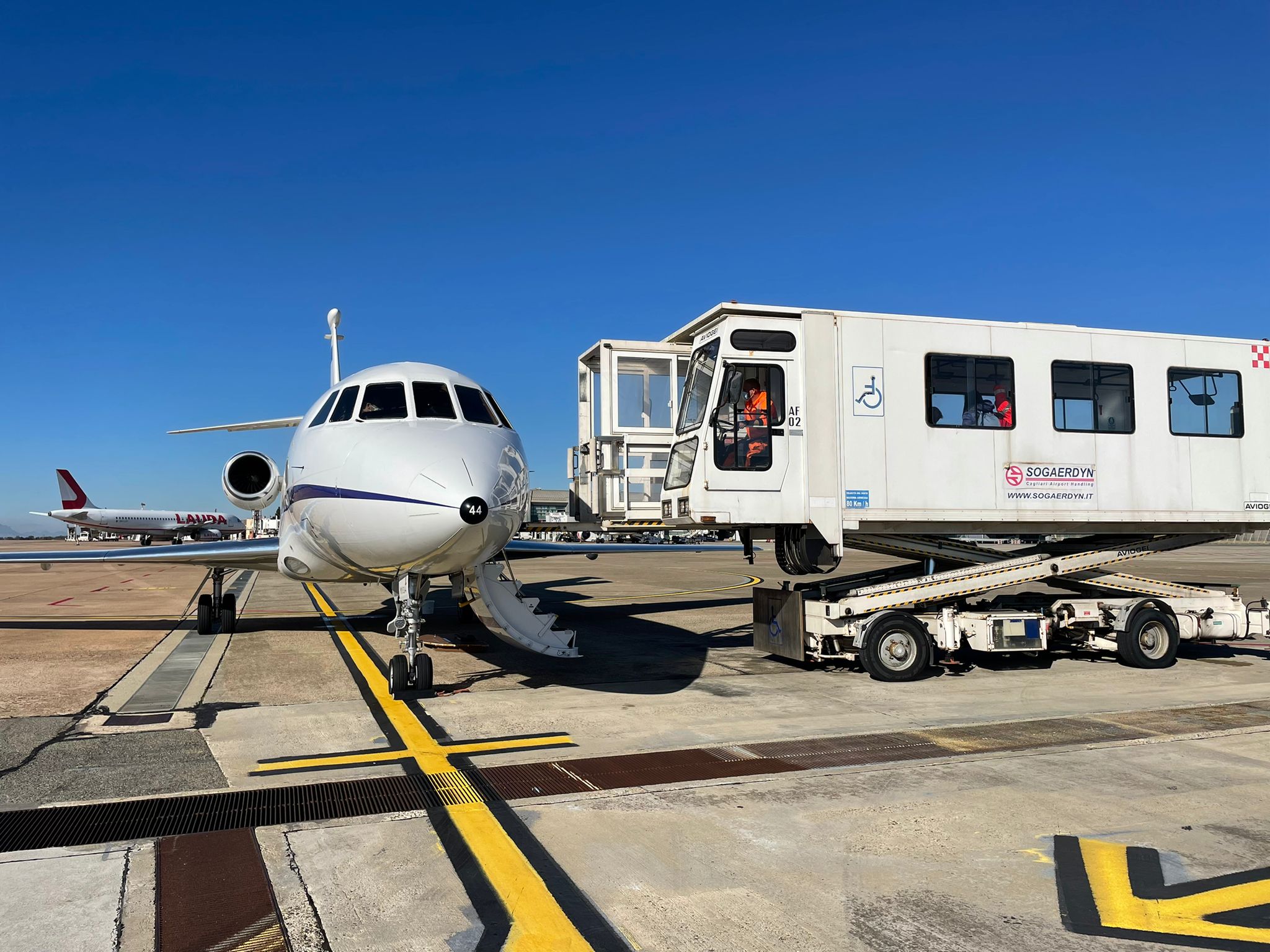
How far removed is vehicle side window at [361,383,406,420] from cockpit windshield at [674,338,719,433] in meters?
3.14

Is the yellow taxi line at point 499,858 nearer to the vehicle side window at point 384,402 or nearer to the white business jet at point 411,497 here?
the white business jet at point 411,497

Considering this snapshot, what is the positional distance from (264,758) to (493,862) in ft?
9.68

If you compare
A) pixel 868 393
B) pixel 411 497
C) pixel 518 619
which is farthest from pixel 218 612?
pixel 868 393

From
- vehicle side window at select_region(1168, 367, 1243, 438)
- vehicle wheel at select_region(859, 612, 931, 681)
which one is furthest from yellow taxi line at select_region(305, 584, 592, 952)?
vehicle side window at select_region(1168, 367, 1243, 438)

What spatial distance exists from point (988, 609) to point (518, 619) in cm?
570

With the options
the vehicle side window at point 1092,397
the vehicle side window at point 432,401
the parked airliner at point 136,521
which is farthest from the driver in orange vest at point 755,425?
the parked airliner at point 136,521

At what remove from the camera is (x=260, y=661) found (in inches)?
459

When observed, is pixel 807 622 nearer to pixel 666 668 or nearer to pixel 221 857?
pixel 666 668

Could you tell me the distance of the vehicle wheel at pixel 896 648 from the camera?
10039 millimetres

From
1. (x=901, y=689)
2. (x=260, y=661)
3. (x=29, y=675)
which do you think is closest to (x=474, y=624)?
(x=260, y=661)

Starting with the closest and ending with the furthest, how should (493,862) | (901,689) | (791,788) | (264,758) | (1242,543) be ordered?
(493,862) → (791,788) → (264,758) → (901,689) → (1242,543)

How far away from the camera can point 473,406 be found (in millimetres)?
9172

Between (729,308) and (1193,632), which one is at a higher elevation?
(729,308)

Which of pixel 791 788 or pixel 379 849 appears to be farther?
pixel 791 788
